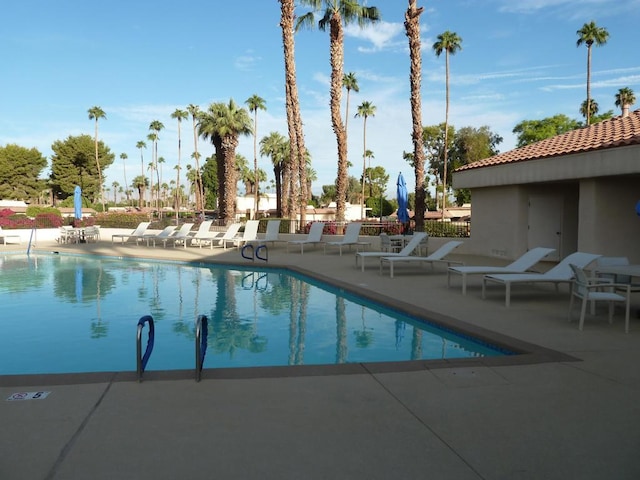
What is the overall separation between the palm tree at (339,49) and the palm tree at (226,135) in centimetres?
875

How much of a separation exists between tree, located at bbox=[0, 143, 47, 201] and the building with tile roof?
194 ft

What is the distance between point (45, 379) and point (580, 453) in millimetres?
3902

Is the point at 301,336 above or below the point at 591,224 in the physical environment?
below

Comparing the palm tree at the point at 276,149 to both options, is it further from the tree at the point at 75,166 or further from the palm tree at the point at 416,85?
the palm tree at the point at 416,85

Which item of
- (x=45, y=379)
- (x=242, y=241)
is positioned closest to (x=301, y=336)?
(x=45, y=379)

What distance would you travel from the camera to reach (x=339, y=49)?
74.0ft

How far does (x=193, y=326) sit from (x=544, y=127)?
4394 centimetres

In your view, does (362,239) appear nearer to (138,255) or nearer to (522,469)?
(138,255)

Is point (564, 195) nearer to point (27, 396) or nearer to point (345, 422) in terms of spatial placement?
point (345, 422)

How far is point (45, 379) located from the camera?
13.4ft

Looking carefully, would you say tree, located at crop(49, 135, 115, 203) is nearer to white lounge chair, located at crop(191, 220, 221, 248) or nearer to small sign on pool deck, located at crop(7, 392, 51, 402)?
white lounge chair, located at crop(191, 220, 221, 248)

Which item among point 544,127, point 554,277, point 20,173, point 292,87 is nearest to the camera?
point 554,277

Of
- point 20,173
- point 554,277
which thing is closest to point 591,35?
point 554,277

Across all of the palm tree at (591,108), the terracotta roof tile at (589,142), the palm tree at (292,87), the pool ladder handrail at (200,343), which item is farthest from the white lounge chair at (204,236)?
the palm tree at (591,108)
